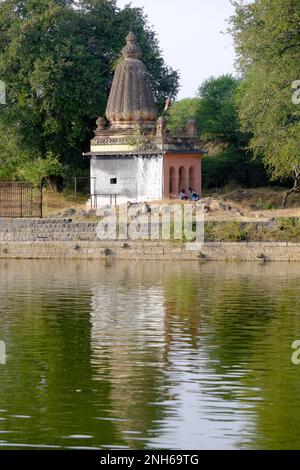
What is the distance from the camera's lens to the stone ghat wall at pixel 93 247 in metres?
38.2

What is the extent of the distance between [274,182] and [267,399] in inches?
1582

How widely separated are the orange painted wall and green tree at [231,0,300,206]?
3.81m

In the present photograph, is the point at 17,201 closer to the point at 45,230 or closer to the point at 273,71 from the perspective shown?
the point at 45,230

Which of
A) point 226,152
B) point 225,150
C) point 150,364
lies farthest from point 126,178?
point 150,364

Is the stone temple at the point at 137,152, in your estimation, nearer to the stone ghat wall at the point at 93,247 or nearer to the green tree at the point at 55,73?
the green tree at the point at 55,73

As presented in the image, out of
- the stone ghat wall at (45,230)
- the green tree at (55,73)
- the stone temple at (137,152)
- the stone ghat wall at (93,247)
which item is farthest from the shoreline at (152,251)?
the green tree at (55,73)

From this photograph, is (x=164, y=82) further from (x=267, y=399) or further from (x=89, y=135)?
(x=267, y=399)

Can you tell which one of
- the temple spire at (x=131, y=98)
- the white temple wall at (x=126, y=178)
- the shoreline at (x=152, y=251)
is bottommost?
the shoreline at (x=152, y=251)

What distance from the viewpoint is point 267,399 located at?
1616cm

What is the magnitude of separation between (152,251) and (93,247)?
2091 millimetres

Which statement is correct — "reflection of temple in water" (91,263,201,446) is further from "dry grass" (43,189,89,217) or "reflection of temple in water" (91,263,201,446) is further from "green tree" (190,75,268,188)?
"green tree" (190,75,268,188)

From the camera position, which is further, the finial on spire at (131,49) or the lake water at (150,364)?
the finial on spire at (131,49)

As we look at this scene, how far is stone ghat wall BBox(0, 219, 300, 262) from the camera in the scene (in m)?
38.2

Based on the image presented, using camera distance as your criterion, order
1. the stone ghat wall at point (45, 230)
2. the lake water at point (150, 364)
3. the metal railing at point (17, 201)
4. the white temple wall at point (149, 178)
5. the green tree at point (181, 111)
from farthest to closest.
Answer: the green tree at point (181, 111) < the white temple wall at point (149, 178) < the metal railing at point (17, 201) < the stone ghat wall at point (45, 230) < the lake water at point (150, 364)
